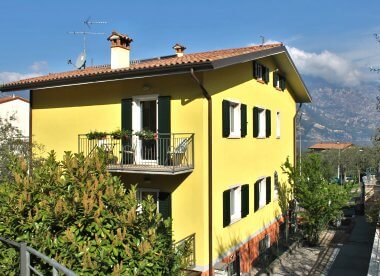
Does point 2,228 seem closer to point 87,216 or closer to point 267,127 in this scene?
point 87,216

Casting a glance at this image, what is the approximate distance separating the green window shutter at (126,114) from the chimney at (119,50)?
1689 mm

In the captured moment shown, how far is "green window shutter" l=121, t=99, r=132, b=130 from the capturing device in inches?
482

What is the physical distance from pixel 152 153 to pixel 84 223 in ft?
22.3

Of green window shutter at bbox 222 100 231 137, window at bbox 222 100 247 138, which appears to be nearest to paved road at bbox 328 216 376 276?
window at bbox 222 100 247 138

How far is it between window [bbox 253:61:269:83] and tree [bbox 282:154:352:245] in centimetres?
515

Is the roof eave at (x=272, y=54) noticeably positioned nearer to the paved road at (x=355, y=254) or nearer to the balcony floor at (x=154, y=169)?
the balcony floor at (x=154, y=169)

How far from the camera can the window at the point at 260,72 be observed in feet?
50.2

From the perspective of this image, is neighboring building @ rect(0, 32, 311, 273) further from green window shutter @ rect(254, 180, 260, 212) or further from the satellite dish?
the satellite dish

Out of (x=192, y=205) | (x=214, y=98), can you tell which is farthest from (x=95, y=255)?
(x=214, y=98)

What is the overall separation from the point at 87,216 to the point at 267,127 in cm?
1268

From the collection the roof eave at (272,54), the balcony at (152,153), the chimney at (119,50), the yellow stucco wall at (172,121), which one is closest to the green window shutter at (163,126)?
the balcony at (152,153)

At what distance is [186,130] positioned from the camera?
1138 cm

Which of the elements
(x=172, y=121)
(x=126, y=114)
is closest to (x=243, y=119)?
(x=172, y=121)

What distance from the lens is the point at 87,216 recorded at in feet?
17.8
